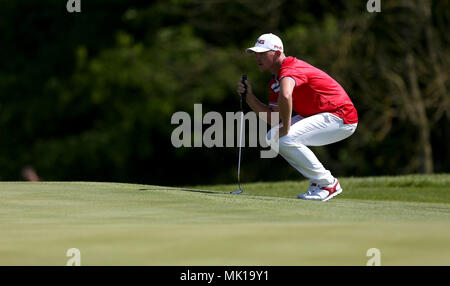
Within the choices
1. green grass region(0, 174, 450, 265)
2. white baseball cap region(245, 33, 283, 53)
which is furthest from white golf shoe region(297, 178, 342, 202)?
white baseball cap region(245, 33, 283, 53)

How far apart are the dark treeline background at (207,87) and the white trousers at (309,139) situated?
1578cm

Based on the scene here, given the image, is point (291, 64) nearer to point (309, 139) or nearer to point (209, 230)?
point (309, 139)

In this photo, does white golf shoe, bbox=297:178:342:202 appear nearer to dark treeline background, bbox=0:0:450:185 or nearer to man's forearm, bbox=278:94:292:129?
man's forearm, bbox=278:94:292:129

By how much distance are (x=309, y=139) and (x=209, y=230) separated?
11.3ft

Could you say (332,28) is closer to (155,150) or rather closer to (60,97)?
(155,150)

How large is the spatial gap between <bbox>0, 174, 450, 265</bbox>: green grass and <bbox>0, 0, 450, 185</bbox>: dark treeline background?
680 inches

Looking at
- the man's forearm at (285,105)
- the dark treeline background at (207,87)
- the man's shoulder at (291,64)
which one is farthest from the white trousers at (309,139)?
the dark treeline background at (207,87)

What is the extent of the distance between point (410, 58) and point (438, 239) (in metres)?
20.8

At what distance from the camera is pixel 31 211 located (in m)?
7.64

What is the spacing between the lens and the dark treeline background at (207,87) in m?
25.8

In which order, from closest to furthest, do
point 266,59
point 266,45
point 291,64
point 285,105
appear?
point 285,105
point 291,64
point 266,45
point 266,59

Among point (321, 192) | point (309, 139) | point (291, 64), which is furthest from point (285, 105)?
point (321, 192)

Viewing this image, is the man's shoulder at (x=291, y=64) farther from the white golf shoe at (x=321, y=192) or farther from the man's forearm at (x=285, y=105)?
the white golf shoe at (x=321, y=192)

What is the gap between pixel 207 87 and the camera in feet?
87.6
